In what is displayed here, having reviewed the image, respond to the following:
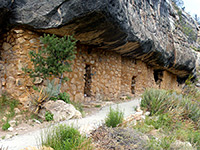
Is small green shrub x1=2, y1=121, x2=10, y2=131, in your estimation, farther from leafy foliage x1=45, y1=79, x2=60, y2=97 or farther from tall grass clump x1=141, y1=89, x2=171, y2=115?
tall grass clump x1=141, y1=89, x2=171, y2=115

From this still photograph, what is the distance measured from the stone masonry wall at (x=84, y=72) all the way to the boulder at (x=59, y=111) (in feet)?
2.50

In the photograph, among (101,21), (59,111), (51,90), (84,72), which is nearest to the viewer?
(59,111)

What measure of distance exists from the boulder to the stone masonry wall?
0.76 meters

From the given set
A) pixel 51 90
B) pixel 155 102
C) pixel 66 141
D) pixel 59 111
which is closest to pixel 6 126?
pixel 59 111

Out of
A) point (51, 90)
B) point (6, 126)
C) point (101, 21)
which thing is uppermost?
point (101, 21)

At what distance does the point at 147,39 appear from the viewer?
7.76m

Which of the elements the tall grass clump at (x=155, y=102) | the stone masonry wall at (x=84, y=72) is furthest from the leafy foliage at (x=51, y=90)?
the tall grass clump at (x=155, y=102)

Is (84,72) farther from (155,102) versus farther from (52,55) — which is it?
(155,102)

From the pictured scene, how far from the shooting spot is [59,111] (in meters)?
4.48

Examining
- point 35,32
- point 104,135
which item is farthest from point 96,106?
point 104,135

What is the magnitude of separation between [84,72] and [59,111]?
8.44ft

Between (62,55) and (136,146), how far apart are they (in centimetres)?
316

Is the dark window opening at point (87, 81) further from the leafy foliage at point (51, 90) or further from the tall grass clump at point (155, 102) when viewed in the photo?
the tall grass clump at point (155, 102)

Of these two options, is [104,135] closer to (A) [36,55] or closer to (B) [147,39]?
(A) [36,55]
